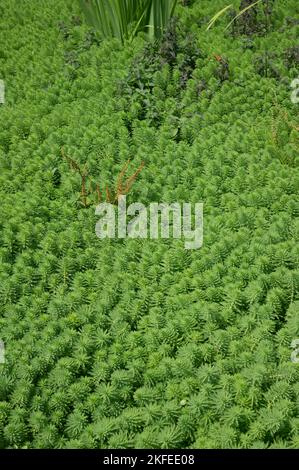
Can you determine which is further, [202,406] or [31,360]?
[31,360]

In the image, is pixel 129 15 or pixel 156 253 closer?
pixel 156 253

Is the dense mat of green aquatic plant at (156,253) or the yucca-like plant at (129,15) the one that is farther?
the yucca-like plant at (129,15)

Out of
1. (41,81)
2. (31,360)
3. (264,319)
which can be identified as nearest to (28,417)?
(31,360)

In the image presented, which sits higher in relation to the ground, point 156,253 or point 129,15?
point 129,15

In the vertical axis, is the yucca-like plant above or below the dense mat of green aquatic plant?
above

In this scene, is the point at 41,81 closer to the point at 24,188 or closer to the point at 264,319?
the point at 24,188
